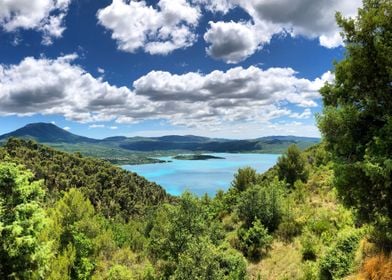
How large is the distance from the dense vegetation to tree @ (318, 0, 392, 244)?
0.03 metres

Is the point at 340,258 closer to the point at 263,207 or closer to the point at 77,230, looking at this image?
the point at 263,207

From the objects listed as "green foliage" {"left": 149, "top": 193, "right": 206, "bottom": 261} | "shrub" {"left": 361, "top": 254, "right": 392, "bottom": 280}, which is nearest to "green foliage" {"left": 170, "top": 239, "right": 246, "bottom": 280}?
"green foliage" {"left": 149, "top": 193, "right": 206, "bottom": 261}

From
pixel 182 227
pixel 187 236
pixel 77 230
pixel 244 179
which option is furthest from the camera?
pixel 244 179

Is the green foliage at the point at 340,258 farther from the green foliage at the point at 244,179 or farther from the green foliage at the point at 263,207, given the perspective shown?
the green foliage at the point at 244,179

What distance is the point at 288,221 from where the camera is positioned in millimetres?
24984

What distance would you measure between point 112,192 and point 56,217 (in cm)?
7525

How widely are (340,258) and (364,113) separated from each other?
5901mm

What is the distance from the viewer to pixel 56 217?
2917cm

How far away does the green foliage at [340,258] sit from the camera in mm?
12660

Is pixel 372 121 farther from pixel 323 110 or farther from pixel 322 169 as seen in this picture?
pixel 322 169

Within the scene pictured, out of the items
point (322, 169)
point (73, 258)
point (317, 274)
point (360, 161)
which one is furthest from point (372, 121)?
point (322, 169)

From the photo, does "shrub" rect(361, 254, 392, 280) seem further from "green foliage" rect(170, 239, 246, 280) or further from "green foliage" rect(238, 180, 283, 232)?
"green foliage" rect(238, 180, 283, 232)

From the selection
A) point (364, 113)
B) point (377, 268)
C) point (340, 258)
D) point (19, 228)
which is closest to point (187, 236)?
point (19, 228)

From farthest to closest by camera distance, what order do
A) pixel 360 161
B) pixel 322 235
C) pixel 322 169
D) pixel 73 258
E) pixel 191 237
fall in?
pixel 322 169 < pixel 73 258 < pixel 191 237 < pixel 322 235 < pixel 360 161
